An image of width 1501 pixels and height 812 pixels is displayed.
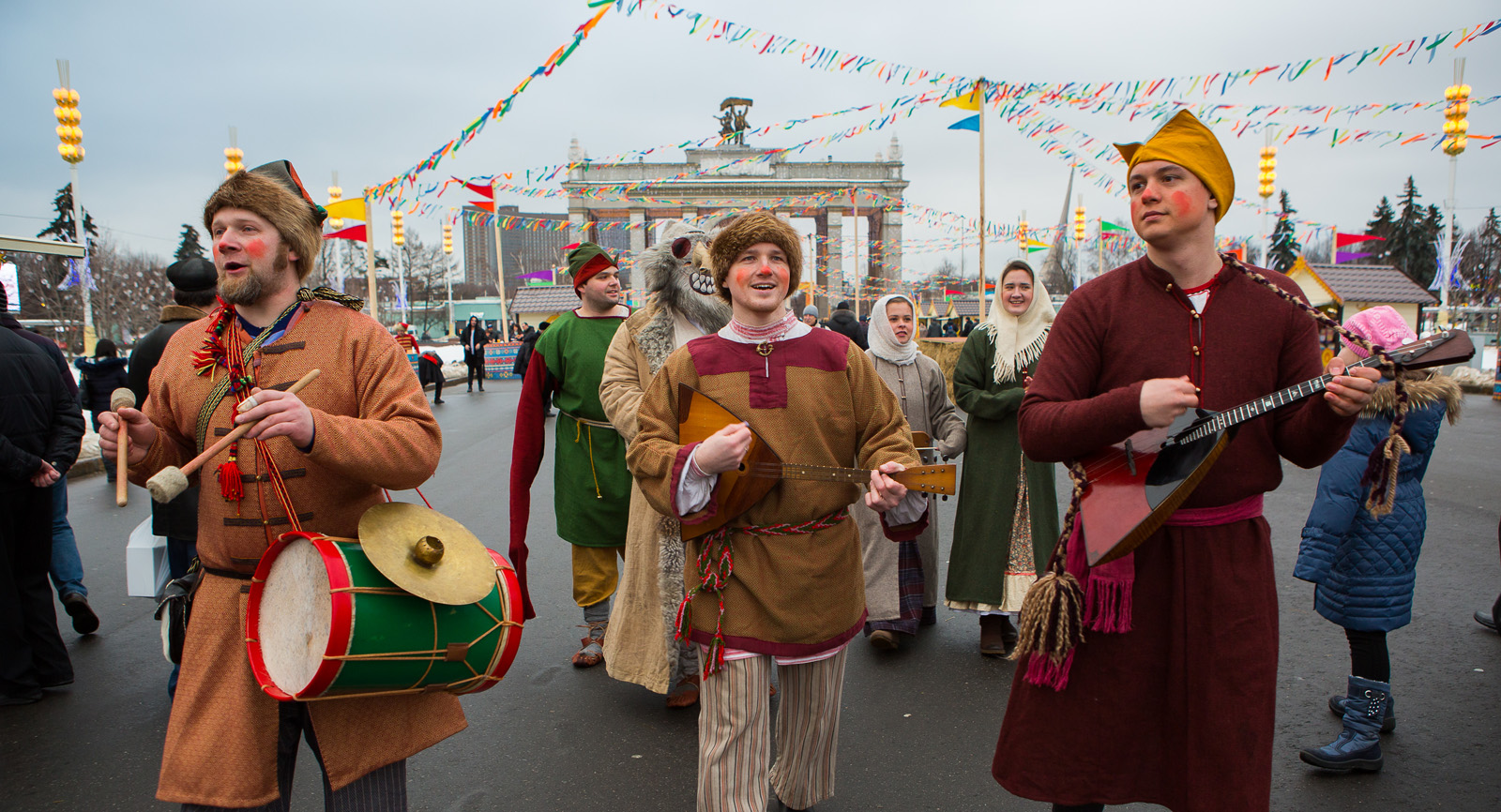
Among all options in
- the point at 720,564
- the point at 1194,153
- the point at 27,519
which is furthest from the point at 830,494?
the point at 27,519

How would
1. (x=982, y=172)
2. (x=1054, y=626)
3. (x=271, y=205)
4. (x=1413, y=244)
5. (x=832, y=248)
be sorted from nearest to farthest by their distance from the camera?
(x=1054, y=626)
(x=271, y=205)
(x=982, y=172)
(x=1413, y=244)
(x=832, y=248)

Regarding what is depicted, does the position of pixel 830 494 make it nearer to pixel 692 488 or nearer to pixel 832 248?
pixel 692 488

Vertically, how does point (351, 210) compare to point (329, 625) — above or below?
above

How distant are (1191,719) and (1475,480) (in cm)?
915

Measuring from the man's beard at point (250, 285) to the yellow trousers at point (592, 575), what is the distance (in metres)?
2.35

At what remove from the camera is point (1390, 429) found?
205 cm

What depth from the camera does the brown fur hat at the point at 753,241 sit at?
8.76 feet

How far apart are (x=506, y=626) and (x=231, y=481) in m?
0.74

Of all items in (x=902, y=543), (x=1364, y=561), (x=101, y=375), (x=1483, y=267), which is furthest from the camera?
(x=1483, y=267)

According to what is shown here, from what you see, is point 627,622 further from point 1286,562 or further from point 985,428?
point 1286,562

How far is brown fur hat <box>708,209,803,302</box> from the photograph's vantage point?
267 cm

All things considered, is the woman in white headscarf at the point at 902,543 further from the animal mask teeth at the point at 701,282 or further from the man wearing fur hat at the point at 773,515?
the man wearing fur hat at the point at 773,515

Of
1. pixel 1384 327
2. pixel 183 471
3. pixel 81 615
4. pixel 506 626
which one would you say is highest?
pixel 1384 327

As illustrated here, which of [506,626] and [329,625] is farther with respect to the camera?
[506,626]
